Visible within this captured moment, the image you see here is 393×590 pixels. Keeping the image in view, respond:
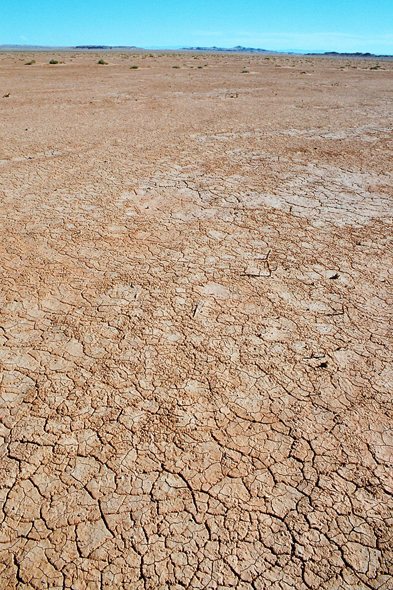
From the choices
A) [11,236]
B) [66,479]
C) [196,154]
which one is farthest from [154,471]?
[196,154]

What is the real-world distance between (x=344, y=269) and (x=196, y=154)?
3.49 meters

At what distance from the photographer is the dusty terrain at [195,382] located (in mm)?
1396

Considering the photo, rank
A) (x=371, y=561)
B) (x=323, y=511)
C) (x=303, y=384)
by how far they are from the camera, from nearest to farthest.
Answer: (x=371, y=561), (x=323, y=511), (x=303, y=384)

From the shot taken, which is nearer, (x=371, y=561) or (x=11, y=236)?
(x=371, y=561)

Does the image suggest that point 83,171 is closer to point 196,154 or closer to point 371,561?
point 196,154

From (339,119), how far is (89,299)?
789 cm

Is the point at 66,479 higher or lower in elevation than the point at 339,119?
lower

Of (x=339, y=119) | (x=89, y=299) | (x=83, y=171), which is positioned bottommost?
(x=89, y=299)

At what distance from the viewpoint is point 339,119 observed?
861cm

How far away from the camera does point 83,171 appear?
508 centimetres

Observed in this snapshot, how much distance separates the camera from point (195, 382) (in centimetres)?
207

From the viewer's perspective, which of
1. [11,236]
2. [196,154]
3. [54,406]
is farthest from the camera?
[196,154]

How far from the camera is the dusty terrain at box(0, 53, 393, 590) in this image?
140 cm

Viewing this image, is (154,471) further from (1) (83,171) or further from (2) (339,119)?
(2) (339,119)
